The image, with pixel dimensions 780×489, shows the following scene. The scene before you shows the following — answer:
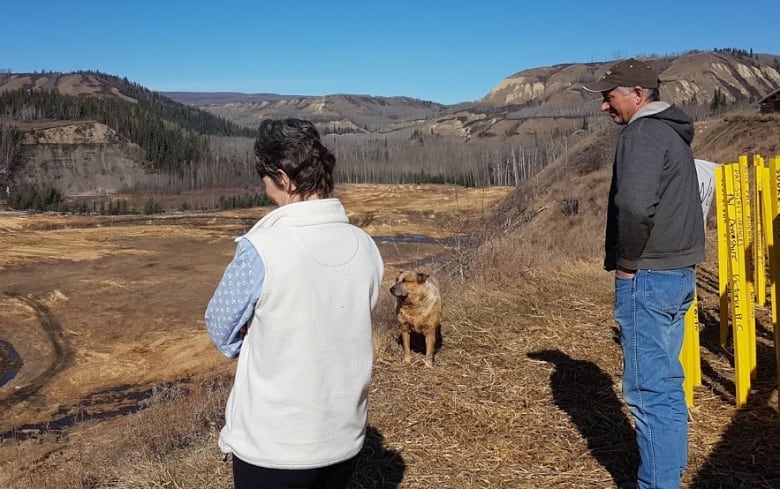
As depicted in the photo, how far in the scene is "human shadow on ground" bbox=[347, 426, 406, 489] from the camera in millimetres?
4320

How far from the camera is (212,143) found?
10200cm

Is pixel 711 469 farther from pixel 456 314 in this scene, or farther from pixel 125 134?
pixel 125 134

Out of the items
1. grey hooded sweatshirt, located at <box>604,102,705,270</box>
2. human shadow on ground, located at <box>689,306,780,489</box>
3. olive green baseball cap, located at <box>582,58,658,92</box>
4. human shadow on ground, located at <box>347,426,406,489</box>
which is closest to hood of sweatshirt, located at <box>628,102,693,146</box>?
grey hooded sweatshirt, located at <box>604,102,705,270</box>

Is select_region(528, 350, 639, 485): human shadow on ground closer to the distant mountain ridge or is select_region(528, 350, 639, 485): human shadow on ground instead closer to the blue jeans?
the blue jeans

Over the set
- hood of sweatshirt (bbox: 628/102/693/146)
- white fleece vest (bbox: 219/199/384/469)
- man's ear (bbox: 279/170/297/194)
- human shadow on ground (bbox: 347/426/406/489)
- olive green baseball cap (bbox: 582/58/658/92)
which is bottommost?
human shadow on ground (bbox: 347/426/406/489)

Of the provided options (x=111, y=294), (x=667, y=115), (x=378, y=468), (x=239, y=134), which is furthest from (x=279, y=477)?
(x=239, y=134)

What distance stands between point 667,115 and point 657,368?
1229 millimetres

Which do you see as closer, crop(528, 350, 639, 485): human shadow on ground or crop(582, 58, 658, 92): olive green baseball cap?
crop(582, 58, 658, 92): olive green baseball cap

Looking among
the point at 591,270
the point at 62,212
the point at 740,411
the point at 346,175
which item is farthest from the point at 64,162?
the point at 740,411

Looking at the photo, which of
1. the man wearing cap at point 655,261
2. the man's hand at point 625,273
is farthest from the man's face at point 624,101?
the man's hand at point 625,273

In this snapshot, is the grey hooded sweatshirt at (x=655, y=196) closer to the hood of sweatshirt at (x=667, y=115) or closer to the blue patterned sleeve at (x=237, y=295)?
the hood of sweatshirt at (x=667, y=115)

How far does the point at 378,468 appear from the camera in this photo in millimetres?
4512

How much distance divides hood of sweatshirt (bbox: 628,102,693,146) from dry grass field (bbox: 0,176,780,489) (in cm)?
206

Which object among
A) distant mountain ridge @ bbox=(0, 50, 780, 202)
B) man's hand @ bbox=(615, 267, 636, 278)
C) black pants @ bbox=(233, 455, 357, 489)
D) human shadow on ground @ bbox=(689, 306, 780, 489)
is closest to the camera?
black pants @ bbox=(233, 455, 357, 489)
